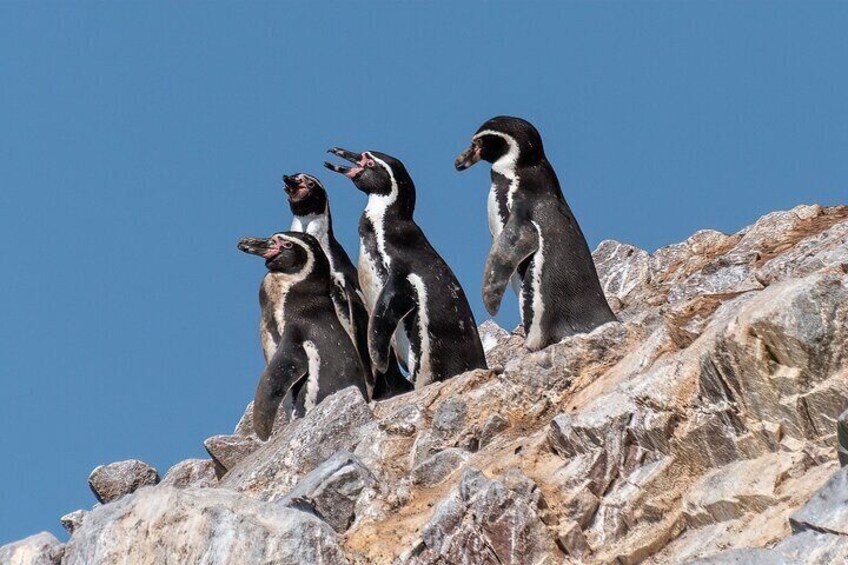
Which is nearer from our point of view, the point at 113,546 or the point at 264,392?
the point at 113,546

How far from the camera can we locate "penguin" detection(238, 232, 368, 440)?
1437cm

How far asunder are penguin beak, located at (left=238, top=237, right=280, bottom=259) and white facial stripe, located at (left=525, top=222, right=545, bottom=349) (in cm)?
300

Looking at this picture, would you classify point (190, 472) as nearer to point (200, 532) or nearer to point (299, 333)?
point (299, 333)

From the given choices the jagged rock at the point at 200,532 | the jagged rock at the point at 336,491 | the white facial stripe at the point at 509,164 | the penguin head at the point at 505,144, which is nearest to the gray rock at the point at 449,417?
the jagged rock at the point at 336,491

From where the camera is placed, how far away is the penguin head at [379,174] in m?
Answer: 15.8

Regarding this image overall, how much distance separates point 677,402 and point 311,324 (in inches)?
264

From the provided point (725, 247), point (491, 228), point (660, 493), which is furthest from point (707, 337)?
point (725, 247)

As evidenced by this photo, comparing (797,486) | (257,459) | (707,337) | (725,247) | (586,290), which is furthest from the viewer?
(725,247)

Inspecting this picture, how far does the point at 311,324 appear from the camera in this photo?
48.9 feet

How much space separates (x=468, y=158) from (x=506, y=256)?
1796mm

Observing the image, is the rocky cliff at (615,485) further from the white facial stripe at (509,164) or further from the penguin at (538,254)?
the white facial stripe at (509,164)

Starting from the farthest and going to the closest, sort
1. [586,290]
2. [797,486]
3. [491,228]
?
[491,228], [586,290], [797,486]

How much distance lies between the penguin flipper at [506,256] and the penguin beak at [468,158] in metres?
1.42

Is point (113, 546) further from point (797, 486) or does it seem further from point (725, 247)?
point (725, 247)
